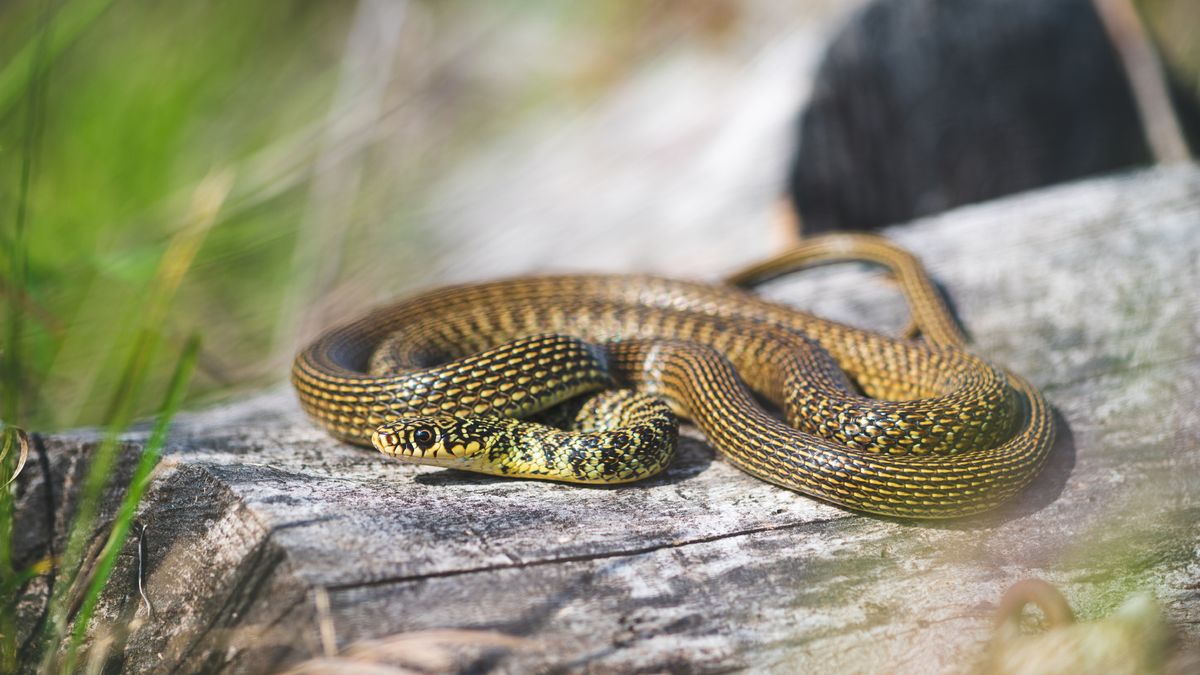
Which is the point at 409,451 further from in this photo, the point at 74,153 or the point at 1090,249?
the point at 74,153

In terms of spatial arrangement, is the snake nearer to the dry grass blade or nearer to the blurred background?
the dry grass blade

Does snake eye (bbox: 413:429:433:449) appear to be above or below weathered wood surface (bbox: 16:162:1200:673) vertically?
above

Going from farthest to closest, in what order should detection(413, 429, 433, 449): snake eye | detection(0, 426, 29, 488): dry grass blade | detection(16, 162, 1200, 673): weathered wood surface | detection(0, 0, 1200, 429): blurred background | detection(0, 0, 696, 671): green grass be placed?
detection(0, 0, 1200, 429): blurred background
detection(0, 0, 696, 671): green grass
detection(413, 429, 433, 449): snake eye
detection(0, 426, 29, 488): dry grass blade
detection(16, 162, 1200, 673): weathered wood surface

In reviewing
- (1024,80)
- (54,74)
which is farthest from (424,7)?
(1024,80)


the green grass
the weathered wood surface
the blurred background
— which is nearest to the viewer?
the weathered wood surface

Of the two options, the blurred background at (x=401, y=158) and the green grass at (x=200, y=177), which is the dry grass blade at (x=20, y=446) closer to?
the green grass at (x=200, y=177)

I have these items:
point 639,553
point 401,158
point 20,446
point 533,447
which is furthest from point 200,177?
point 639,553

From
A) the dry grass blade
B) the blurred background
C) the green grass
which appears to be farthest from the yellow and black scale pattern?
the blurred background
